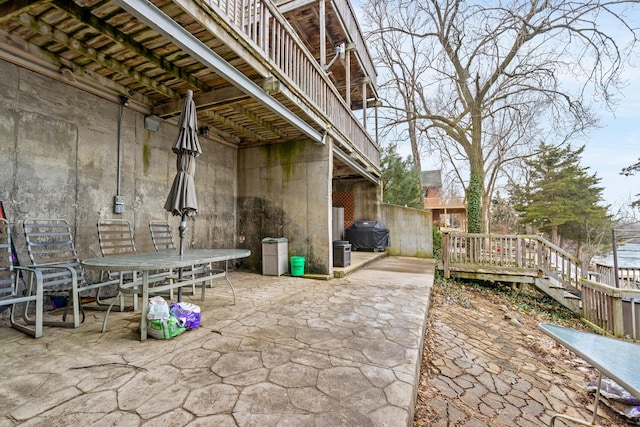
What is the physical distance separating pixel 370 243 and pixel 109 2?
28.0 ft

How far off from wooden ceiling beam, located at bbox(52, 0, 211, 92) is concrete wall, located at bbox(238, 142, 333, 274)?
251 cm

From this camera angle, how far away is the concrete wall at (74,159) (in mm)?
3064

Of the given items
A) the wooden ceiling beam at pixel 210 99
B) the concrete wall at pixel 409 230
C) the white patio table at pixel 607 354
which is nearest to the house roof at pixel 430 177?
the concrete wall at pixel 409 230

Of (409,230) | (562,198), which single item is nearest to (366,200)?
(409,230)

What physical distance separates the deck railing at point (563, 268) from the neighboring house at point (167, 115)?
16.4ft

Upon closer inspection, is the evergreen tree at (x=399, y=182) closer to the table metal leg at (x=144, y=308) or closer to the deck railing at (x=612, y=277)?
the deck railing at (x=612, y=277)

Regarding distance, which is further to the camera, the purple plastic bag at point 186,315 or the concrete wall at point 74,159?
the concrete wall at point 74,159

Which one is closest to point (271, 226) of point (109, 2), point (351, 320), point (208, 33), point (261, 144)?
point (261, 144)

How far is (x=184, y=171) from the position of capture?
10.1ft

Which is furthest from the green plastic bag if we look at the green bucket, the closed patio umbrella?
the green bucket

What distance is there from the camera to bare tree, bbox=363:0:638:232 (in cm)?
806

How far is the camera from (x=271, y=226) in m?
6.12

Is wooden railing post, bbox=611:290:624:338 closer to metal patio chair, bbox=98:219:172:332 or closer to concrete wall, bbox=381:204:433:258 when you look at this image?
concrete wall, bbox=381:204:433:258

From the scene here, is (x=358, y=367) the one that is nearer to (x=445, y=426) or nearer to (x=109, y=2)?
(x=445, y=426)
